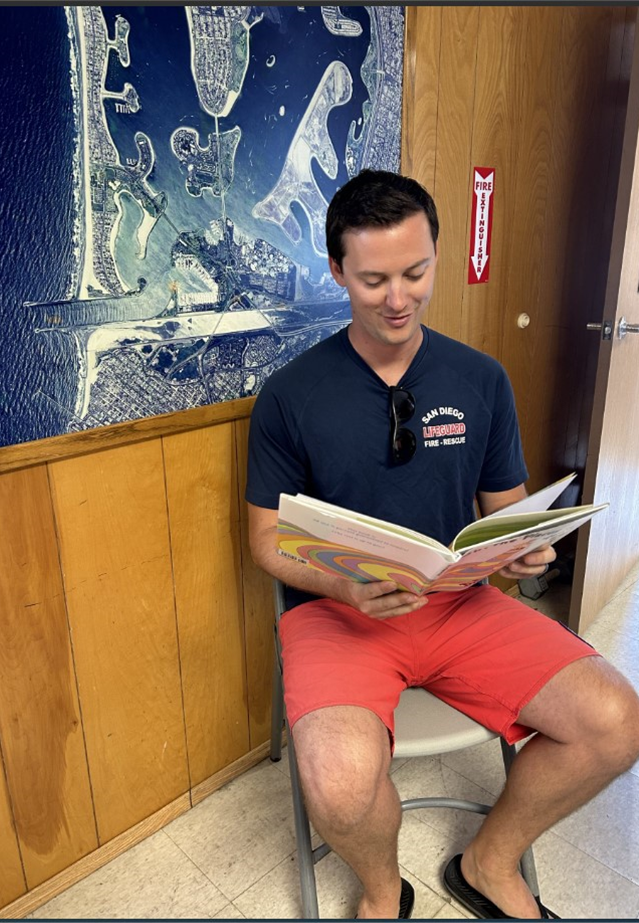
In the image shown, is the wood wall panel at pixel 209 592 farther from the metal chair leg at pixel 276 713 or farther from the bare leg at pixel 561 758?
the bare leg at pixel 561 758

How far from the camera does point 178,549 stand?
1.43 meters

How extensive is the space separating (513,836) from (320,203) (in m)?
1.29

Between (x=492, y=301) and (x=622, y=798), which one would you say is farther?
(x=492, y=301)

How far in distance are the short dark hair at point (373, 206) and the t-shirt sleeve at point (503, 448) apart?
13.4 inches

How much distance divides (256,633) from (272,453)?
0.52 m

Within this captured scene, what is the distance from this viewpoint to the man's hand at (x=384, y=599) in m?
1.06

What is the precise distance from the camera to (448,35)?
166 cm

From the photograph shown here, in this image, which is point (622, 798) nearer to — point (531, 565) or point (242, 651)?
point (531, 565)

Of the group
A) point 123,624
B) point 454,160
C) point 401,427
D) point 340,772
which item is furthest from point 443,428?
point 454,160

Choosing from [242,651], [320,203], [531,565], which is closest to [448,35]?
[320,203]

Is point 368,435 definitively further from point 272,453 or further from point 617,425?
point 617,425

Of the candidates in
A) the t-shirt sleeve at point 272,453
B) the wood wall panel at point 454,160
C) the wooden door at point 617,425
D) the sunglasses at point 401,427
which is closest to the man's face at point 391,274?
the sunglasses at point 401,427

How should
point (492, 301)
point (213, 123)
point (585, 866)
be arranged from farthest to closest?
point (492, 301), point (585, 866), point (213, 123)

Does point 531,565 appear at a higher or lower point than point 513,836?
higher
